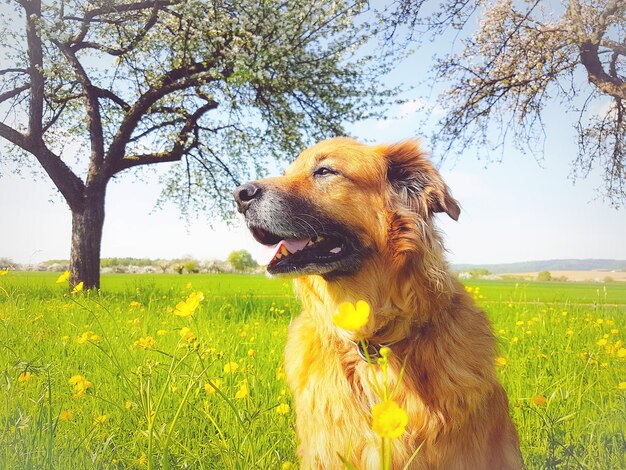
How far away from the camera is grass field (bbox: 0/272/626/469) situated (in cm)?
176

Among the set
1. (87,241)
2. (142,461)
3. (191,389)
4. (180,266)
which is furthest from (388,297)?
(180,266)

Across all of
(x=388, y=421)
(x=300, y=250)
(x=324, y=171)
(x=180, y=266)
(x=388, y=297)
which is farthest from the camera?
(x=180, y=266)

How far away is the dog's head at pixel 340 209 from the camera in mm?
2336

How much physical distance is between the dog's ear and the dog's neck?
312 mm

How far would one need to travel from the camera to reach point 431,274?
2209mm

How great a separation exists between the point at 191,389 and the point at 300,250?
35.0 inches

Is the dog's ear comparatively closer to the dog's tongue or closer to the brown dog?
the brown dog

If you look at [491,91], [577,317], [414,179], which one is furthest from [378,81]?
[414,179]

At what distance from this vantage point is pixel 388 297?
2.26 metres

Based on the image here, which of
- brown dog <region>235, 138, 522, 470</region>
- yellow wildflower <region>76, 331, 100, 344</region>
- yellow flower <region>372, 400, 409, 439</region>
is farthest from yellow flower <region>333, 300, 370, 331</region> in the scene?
yellow wildflower <region>76, 331, 100, 344</region>

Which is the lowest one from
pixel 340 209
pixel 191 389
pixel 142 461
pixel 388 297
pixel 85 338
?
pixel 142 461

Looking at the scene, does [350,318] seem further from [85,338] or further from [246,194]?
[246,194]

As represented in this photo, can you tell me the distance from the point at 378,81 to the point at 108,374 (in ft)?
17.9

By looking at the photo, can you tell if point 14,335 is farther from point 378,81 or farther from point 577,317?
point 378,81
